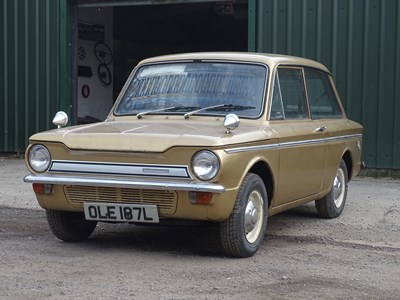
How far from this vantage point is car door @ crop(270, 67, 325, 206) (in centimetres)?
661

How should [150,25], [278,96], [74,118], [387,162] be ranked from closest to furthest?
[278,96] → [387,162] → [74,118] → [150,25]

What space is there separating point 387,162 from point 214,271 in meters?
6.72

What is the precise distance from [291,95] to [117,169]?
2.23 m

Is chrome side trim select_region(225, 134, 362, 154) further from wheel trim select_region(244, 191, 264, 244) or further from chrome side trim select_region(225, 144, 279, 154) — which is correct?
wheel trim select_region(244, 191, 264, 244)

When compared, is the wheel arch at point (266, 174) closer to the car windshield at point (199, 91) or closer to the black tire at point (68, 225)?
the car windshield at point (199, 91)

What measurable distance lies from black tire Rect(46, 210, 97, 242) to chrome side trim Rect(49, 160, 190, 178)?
593mm

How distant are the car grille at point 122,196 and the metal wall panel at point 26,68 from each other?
26.9 ft

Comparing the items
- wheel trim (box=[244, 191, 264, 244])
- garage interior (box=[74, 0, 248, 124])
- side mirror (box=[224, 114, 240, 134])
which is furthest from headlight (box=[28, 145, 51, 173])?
garage interior (box=[74, 0, 248, 124])

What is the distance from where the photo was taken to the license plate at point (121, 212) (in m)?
5.74

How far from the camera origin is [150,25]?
1930 cm

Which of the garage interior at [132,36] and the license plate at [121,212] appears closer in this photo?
the license plate at [121,212]

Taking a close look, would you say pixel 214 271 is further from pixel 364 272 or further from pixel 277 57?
pixel 277 57

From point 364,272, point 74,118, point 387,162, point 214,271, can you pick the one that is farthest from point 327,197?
point 74,118

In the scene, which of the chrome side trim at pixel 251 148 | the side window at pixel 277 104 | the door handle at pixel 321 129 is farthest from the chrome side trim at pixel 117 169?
the door handle at pixel 321 129
